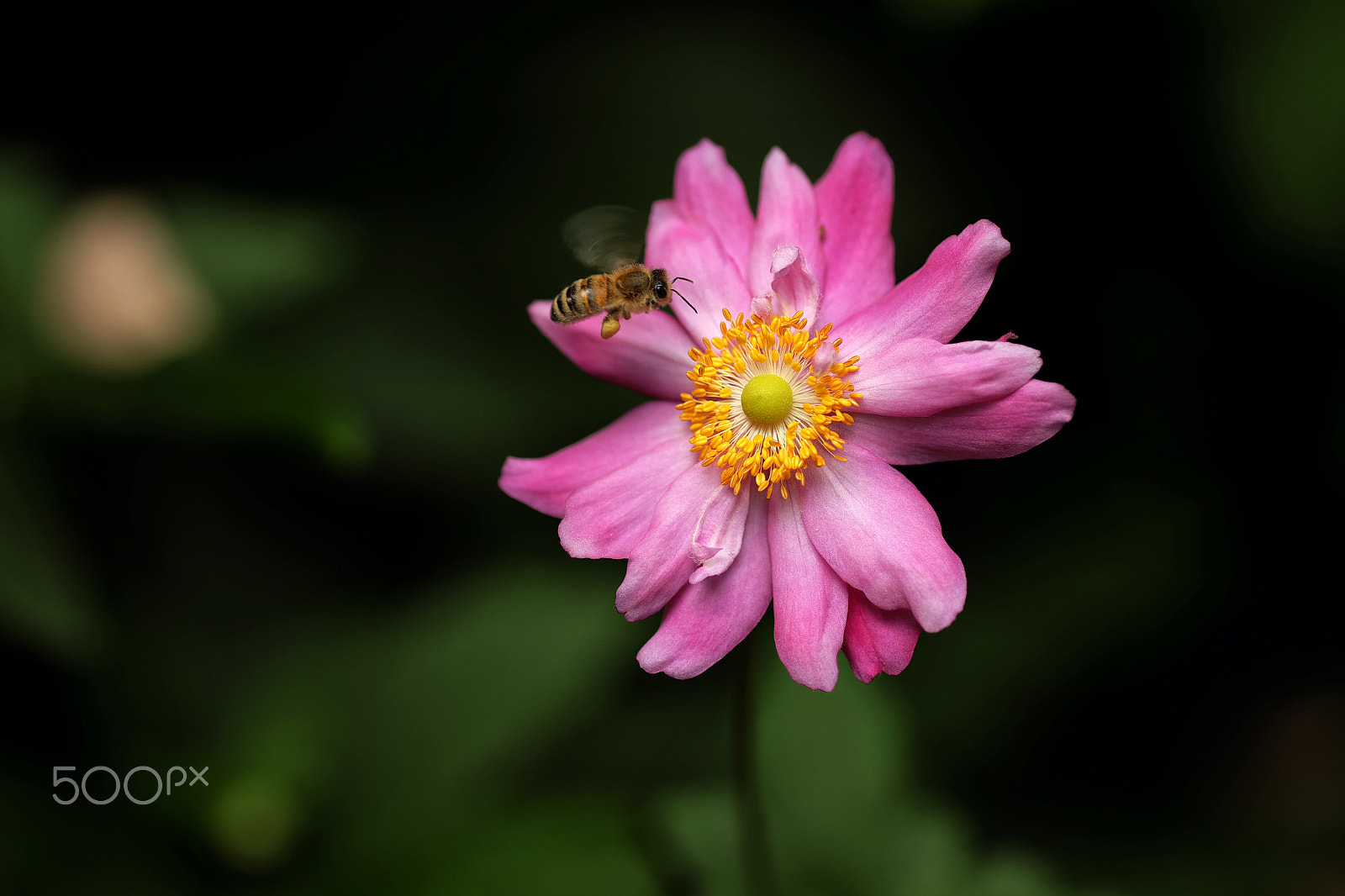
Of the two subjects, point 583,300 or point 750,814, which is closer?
point 583,300

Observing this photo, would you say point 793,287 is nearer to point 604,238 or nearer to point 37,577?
point 604,238

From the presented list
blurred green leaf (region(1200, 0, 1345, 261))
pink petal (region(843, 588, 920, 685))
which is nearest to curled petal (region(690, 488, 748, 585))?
pink petal (region(843, 588, 920, 685))

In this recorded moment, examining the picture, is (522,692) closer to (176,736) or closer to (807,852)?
(807,852)

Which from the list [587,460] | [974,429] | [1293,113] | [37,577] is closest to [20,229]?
[37,577]

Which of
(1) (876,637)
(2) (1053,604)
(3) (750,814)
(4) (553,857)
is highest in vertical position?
(1) (876,637)

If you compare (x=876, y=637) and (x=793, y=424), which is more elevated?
(x=793, y=424)

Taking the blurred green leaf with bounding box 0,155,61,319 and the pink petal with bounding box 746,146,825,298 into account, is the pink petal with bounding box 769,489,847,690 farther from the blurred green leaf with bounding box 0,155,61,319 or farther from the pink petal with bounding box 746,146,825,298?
the blurred green leaf with bounding box 0,155,61,319

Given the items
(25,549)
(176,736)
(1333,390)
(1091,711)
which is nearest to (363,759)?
(176,736)

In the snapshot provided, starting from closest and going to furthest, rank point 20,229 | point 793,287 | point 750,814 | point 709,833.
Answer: point 793,287, point 750,814, point 709,833, point 20,229

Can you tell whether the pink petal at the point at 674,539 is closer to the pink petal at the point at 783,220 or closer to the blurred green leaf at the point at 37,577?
the pink petal at the point at 783,220
